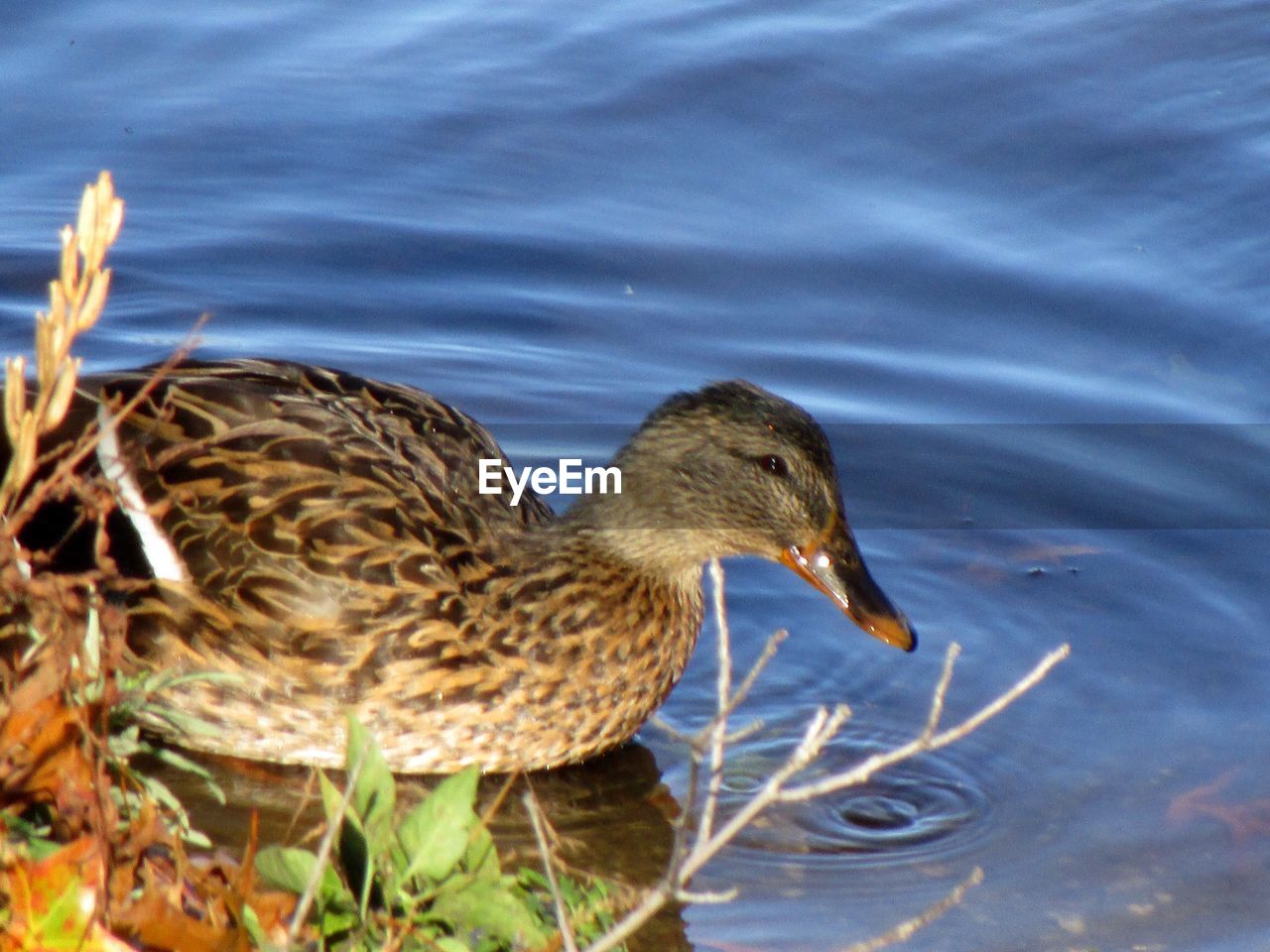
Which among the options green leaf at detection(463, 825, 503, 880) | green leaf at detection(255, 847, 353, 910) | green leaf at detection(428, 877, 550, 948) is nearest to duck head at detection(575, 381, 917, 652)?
green leaf at detection(463, 825, 503, 880)

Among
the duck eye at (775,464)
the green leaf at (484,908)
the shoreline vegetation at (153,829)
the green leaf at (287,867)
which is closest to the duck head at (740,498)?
the duck eye at (775,464)

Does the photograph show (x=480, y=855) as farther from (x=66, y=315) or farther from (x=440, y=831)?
(x=66, y=315)

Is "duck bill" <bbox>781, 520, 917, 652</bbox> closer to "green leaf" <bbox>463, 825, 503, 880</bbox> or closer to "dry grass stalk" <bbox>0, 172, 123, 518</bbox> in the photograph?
"green leaf" <bbox>463, 825, 503, 880</bbox>

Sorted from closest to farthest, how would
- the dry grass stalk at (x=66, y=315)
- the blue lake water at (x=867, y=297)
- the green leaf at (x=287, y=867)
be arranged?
the dry grass stalk at (x=66, y=315)
the green leaf at (x=287, y=867)
the blue lake water at (x=867, y=297)

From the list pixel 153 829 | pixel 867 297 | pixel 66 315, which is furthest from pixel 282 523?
pixel 867 297

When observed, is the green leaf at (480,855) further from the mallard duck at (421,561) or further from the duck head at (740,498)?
the duck head at (740,498)

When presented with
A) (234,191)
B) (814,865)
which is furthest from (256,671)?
(234,191)
